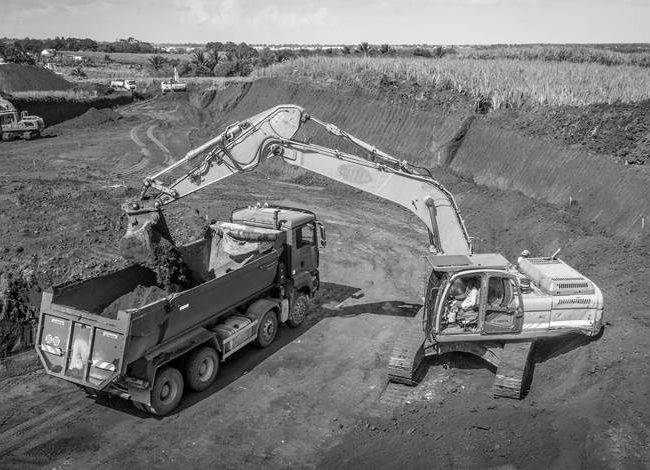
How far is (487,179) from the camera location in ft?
81.4

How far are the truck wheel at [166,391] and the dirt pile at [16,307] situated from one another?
4.48 metres

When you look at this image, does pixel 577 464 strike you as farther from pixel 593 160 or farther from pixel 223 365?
pixel 593 160

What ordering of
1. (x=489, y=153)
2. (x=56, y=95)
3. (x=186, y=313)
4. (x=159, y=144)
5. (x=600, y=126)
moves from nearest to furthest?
(x=186, y=313) → (x=600, y=126) → (x=489, y=153) → (x=159, y=144) → (x=56, y=95)

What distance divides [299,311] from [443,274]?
14.3 ft

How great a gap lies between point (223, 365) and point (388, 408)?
3.64 meters

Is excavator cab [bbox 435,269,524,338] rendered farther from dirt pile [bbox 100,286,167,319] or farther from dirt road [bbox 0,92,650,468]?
dirt pile [bbox 100,286,167,319]

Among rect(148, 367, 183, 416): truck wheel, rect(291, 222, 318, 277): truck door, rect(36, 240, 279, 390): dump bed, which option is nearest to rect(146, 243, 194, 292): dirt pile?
rect(36, 240, 279, 390): dump bed

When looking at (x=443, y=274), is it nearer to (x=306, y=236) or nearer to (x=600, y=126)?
(x=306, y=236)

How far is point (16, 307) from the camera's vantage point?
14.1 meters

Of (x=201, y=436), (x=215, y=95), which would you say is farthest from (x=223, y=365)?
(x=215, y=95)

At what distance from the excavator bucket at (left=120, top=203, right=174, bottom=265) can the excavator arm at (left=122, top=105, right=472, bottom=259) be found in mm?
17

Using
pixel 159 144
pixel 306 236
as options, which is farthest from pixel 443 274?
pixel 159 144

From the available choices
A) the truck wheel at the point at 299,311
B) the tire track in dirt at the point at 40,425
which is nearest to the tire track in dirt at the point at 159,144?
the truck wheel at the point at 299,311

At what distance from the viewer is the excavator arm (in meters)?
12.4
